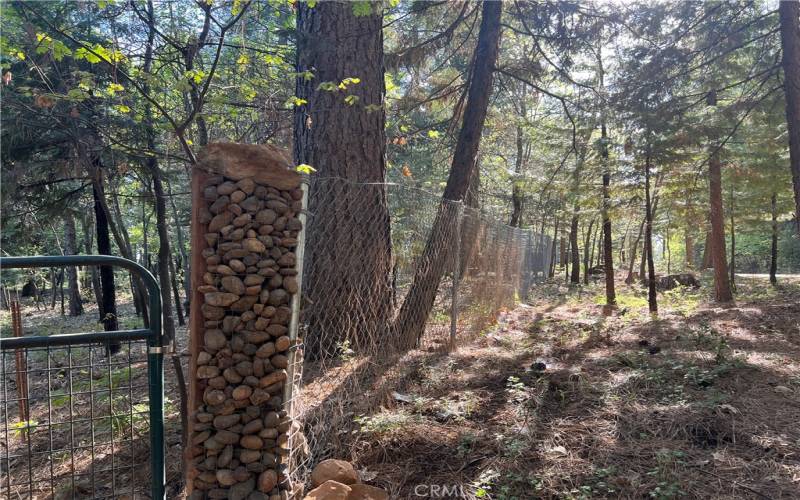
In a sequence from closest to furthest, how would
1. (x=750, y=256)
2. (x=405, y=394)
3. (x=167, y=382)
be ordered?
(x=405, y=394)
(x=167, y=382)
(x=750, y=256)

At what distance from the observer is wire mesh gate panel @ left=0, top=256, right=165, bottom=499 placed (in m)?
1.99

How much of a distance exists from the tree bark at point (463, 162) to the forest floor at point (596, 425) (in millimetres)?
710

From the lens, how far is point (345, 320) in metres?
3.59

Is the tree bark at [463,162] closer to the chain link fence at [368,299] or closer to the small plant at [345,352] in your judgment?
the chain link fence at [368,299]

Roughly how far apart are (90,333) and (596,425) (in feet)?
10.2

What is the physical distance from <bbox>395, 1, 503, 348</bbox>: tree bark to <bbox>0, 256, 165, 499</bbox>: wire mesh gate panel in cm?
264

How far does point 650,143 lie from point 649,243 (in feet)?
7.37

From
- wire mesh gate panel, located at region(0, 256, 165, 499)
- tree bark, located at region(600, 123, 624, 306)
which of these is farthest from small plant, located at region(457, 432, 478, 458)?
tree bark, located at region(600, 123, 624, 306)

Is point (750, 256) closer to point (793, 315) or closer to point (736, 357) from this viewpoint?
point (793, 315)

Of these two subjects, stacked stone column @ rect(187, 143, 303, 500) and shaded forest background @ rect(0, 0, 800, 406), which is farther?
shaded forest background @ rect(0, 0, 800, 406)

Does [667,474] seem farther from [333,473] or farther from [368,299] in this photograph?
[368,299]

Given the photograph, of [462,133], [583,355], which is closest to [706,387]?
[583,355]

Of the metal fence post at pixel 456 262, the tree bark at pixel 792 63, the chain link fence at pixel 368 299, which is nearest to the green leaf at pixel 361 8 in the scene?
the chain link fence at pixel 368 299

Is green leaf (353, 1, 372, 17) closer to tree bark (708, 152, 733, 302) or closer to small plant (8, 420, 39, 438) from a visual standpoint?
small plant (8, 420, 39, 438)
